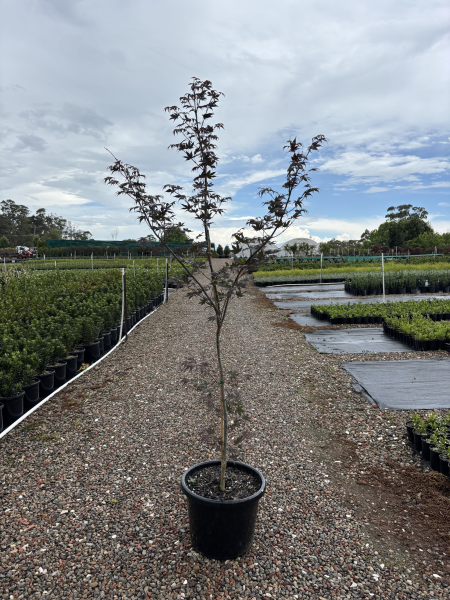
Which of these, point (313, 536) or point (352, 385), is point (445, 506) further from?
point (352, 385)

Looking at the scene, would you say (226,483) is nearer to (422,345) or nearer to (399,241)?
(422,345)

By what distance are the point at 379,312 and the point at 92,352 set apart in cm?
674

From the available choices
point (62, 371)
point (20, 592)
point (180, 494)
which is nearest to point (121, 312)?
point (62, 371)

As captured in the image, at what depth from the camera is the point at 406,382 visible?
18.0ft

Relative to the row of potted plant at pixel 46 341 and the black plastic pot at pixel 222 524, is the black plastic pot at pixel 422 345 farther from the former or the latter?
the black plastic pot at pixel 222 524

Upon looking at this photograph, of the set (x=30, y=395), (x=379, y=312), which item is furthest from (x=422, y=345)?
(x=30, y=395)

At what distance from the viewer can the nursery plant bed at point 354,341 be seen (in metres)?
7.44

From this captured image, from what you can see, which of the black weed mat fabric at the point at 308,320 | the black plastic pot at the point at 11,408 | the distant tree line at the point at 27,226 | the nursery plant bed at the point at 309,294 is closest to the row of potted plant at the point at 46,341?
the black plastic pot at the point at 11,408

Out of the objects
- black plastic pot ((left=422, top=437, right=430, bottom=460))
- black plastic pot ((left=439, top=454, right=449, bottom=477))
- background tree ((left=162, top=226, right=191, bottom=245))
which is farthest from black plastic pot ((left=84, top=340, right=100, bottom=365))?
black plastic pot ((left=439, top=454, right=449, bottom=477))

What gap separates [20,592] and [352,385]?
432cm

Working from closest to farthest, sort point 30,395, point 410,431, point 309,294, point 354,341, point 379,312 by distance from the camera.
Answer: point 410,431 < point 30,395 < point 354,341 < point 379,312 < point 309,294

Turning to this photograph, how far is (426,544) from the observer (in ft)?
8.43

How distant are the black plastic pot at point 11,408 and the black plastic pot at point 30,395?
260mm

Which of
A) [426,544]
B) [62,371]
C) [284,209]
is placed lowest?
[426,544]
